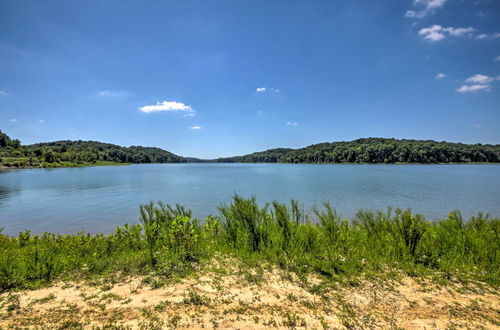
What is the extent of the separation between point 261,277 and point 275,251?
127cm

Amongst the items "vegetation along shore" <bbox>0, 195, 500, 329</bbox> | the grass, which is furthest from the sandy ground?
the grass

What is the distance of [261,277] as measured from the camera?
18.1ft

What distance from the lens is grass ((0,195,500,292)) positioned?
221 inches

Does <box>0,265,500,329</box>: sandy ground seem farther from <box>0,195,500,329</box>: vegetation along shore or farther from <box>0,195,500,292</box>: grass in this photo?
<box>0,195,500,292</box>: grass

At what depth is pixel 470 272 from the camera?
566cm

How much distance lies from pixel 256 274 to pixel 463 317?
152 inches

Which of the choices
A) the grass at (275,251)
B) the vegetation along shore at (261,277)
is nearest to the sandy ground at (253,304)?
the vegetation along shore at (261,277)

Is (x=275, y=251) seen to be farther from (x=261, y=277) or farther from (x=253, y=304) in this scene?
(x=253, y=304)

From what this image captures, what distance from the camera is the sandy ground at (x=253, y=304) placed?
386 cm

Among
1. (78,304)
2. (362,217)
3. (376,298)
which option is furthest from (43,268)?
(362,217)

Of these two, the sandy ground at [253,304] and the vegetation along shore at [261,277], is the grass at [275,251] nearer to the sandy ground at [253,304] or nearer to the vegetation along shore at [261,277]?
the vegetation along shore at [261,277]

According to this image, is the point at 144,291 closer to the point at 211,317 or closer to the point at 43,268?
the point at 211,317

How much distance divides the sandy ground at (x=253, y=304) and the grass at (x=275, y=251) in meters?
0.36

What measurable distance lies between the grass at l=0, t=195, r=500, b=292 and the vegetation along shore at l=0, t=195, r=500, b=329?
0.03 m
